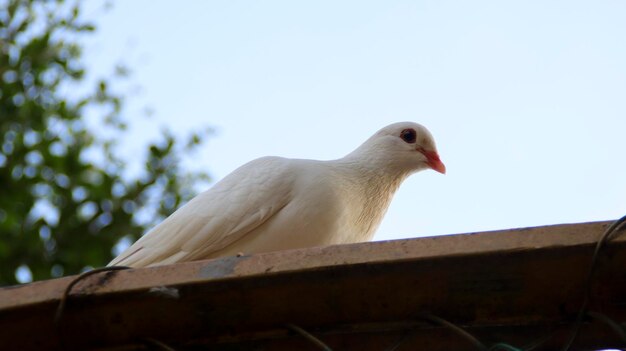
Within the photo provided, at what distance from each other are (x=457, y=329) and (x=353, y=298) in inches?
9.1

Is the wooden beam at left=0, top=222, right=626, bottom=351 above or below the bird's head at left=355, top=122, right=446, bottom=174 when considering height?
above

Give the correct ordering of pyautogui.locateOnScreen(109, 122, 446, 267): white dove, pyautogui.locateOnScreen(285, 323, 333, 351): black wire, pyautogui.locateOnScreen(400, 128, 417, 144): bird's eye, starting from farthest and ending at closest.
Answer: pyautogui.locateOnScreen(400, 128, 417, 144): bird's eye < pyautogui.locateOnScreen(109, 122, 446, 267): white dove < pyautogui.locateOnScreen(285, 323, 333, 351): black wire

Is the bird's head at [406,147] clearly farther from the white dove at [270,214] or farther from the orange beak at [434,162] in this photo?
the white dove at [270,214]

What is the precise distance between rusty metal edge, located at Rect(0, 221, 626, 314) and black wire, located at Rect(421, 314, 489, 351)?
15 centimetres

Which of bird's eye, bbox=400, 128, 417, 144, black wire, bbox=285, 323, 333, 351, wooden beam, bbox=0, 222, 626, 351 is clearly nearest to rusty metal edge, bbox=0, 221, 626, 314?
wooden beam, bbox=0, 222, 626, 351

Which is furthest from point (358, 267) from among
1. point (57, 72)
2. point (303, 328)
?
point (57, 72)

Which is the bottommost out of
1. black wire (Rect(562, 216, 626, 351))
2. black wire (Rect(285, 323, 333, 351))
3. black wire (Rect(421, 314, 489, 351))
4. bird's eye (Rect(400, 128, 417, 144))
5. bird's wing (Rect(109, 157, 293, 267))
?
bird's wing (Rect(109, 157, 293, 267))

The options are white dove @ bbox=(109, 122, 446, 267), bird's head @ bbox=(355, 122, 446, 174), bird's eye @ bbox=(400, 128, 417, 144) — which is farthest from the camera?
bird's eye @ bbox=(400, 128, 417, 144)

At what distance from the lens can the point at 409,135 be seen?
179 inches

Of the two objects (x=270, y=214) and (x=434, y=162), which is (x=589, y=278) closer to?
(x=270, y=214)

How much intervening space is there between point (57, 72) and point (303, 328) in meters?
6.30

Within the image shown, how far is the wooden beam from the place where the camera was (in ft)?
6.01

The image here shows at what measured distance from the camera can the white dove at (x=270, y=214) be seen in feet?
11.6

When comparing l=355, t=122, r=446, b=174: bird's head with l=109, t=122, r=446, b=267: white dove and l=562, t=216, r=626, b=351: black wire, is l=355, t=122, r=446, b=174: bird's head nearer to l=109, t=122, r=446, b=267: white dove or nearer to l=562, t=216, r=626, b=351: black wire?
l=109, t=122, r=446, b=267: white dove
